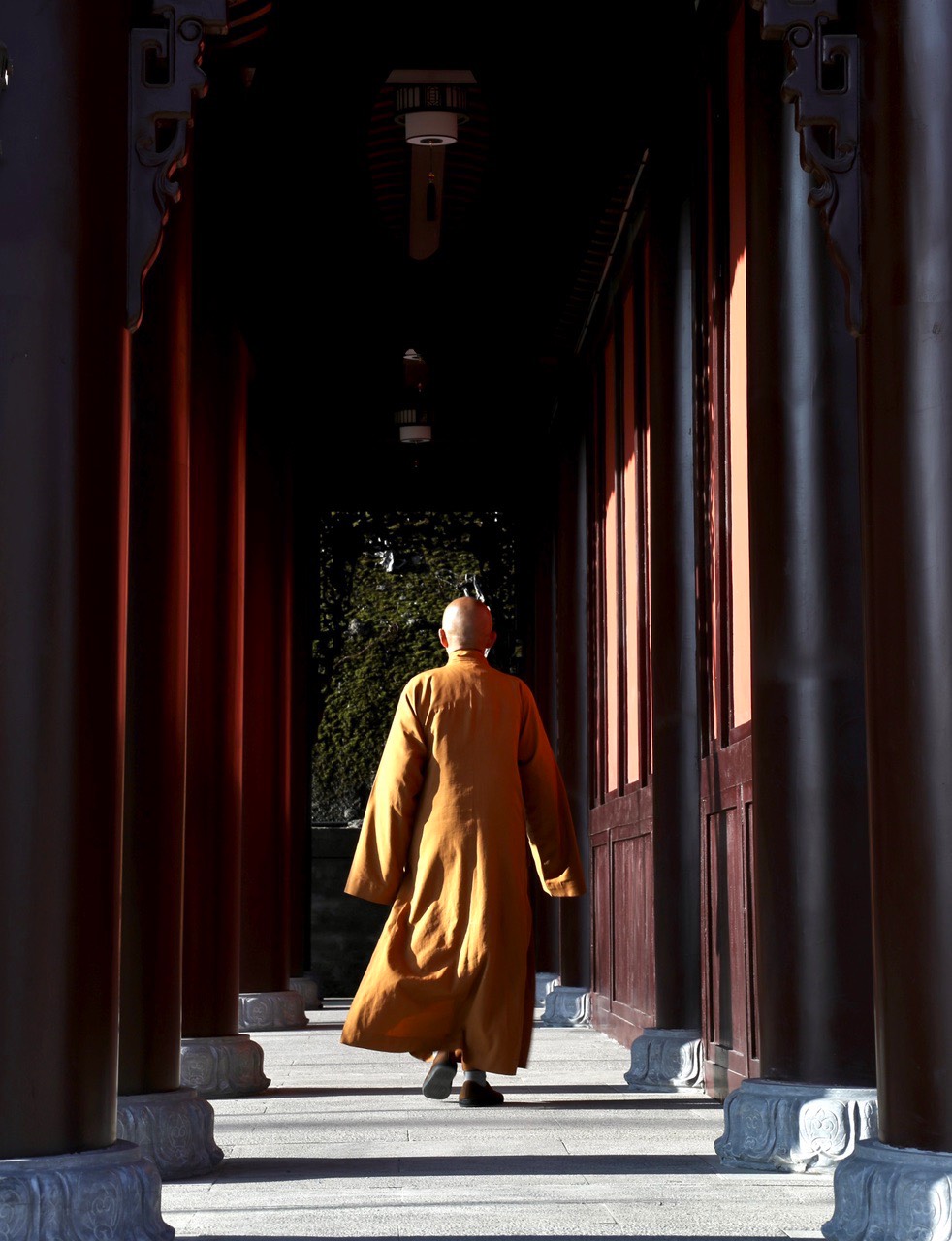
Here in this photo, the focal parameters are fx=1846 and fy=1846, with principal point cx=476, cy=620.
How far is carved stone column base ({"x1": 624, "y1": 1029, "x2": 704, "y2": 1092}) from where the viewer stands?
658 centimetres

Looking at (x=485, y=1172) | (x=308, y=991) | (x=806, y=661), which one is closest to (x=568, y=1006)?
(x=308, y=991)

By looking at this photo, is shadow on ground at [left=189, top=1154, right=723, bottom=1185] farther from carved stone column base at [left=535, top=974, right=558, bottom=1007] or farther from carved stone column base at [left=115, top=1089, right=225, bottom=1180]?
carved stone column base at [left=535, top=974, right=558, bottom=1007]

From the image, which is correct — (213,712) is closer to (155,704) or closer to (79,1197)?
(155,704)

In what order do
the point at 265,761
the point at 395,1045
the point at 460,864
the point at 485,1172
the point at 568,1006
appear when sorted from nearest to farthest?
the point at 485,1172 → the point at 395,1045 → the point at 460,864 → the point at 265,761 → the point at 568,1006

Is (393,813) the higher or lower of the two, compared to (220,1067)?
higher

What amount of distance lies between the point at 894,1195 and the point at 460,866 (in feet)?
10.7

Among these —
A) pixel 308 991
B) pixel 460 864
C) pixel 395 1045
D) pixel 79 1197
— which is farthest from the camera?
pixel 308 991

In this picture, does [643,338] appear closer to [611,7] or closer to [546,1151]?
[611,7]

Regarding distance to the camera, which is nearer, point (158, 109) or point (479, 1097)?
point (158, 109)

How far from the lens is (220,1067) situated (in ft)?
21.7

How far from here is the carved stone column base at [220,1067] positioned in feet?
21.6

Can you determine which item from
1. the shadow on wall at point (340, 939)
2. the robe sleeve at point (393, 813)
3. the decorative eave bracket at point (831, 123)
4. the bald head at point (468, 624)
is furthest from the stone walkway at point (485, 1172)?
the shadow on wall at point (340, 939)

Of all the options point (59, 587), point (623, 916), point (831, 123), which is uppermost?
point (831, 123)

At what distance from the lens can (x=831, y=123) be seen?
3484 millimetres
